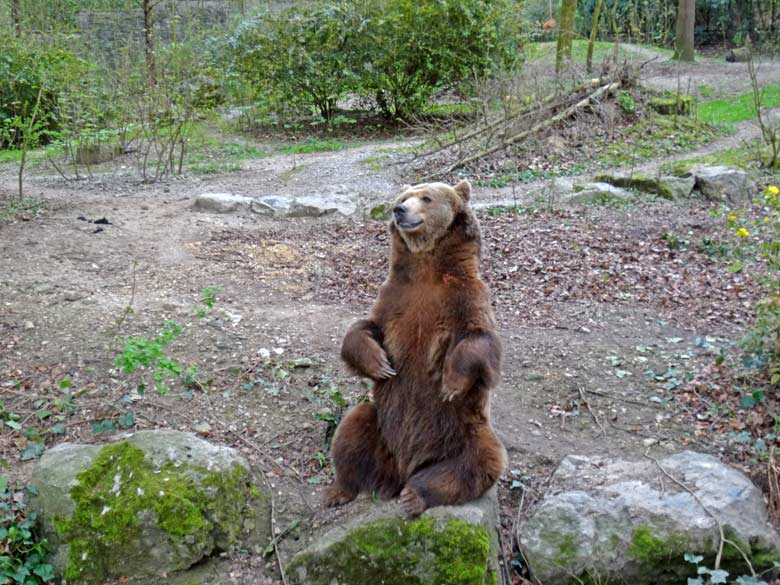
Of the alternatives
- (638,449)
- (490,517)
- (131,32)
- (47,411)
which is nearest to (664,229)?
(638,449)

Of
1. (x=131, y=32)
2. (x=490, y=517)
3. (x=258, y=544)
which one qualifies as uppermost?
(x=131, y=32)

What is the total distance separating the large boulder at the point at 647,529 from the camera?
14.6 feet

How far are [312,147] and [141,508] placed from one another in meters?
13.7

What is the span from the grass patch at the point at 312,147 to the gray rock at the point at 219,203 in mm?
6492

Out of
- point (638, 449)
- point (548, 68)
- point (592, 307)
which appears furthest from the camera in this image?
point (548, 68)

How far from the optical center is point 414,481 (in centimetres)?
427

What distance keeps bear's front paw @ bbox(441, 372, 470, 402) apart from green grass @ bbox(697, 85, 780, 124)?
50.1 ft

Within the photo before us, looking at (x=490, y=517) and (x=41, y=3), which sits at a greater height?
(x=41, y=3)

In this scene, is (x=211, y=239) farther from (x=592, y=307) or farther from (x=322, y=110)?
(x=322, y=110)

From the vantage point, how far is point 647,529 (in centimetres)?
450

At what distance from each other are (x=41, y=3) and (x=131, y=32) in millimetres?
2683

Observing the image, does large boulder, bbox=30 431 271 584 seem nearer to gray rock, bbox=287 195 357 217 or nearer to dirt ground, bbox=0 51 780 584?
dirt ground, bbox=0 51 780 584

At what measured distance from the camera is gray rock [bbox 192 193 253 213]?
10.7m

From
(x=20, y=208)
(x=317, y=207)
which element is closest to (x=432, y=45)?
(x=317, y=207)
